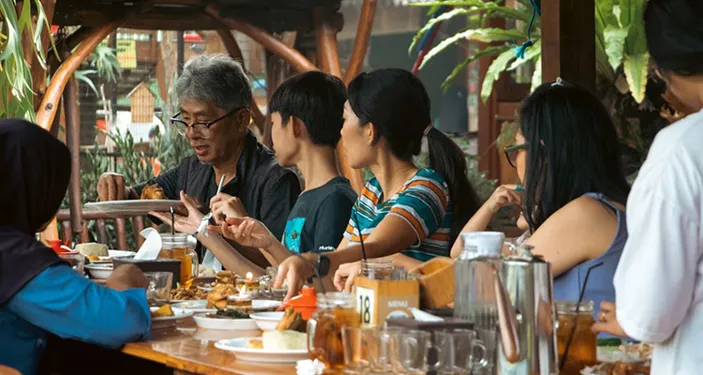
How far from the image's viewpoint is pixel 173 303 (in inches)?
120

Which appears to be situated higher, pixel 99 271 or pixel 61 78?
pixel 61 78

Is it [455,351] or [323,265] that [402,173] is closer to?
[323,265]

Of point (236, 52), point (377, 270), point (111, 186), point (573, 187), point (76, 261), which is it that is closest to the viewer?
point (377, 270)

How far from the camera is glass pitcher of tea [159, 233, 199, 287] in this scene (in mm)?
3463

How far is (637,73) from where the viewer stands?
5840mm

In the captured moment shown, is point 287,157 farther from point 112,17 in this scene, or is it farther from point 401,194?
point 112,17

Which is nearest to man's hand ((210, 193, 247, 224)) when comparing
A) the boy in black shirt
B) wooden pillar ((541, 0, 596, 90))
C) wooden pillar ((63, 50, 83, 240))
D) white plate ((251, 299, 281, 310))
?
the boy in black shirt

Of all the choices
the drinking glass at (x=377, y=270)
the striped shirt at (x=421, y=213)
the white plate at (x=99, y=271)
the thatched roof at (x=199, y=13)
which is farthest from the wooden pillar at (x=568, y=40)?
the thatched roof at (x=199, y=13)

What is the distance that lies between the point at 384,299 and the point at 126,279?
846 mm

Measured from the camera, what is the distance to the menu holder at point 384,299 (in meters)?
2.17

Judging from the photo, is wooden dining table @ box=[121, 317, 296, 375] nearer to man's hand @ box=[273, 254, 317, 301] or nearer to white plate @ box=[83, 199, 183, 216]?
man's hand @ box=[273, 254, 317, 301]

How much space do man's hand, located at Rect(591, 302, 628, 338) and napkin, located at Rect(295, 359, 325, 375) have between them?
51 cm

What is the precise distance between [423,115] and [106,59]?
592cm

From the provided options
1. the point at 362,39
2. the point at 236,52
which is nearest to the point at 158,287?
the point at 362,39
